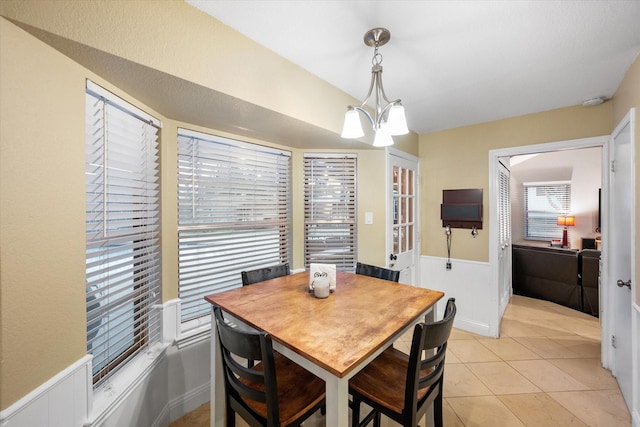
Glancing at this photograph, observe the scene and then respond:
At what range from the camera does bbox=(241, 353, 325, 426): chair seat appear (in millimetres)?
1106

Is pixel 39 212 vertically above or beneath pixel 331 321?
above

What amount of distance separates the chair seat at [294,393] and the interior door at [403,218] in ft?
5.65

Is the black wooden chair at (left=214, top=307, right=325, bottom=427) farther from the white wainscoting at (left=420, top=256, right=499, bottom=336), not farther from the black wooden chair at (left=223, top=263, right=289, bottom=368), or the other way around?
the white wainscoting at (left=420, top=256, right=499, bottom=336)

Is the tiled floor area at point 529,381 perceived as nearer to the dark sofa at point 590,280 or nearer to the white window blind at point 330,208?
the dark sofa at point 590,280

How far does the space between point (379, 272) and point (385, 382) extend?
932mm

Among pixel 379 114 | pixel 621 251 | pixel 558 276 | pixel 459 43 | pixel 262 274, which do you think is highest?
pixel 459 43

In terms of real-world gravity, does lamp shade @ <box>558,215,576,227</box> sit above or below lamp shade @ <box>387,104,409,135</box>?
below

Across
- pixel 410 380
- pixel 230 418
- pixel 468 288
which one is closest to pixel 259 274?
pixel 230 418

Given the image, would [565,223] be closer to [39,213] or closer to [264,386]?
[264,386]

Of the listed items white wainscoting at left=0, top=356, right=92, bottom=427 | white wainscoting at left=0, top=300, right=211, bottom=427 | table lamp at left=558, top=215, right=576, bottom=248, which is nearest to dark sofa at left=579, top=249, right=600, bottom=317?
table lamp at left=558, top=215, right=576, bottom=248

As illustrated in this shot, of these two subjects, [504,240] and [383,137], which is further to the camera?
[504,240]

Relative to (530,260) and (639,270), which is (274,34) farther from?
(530,260)

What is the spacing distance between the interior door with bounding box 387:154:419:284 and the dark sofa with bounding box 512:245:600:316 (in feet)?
7.11

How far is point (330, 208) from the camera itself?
9.06 feet
